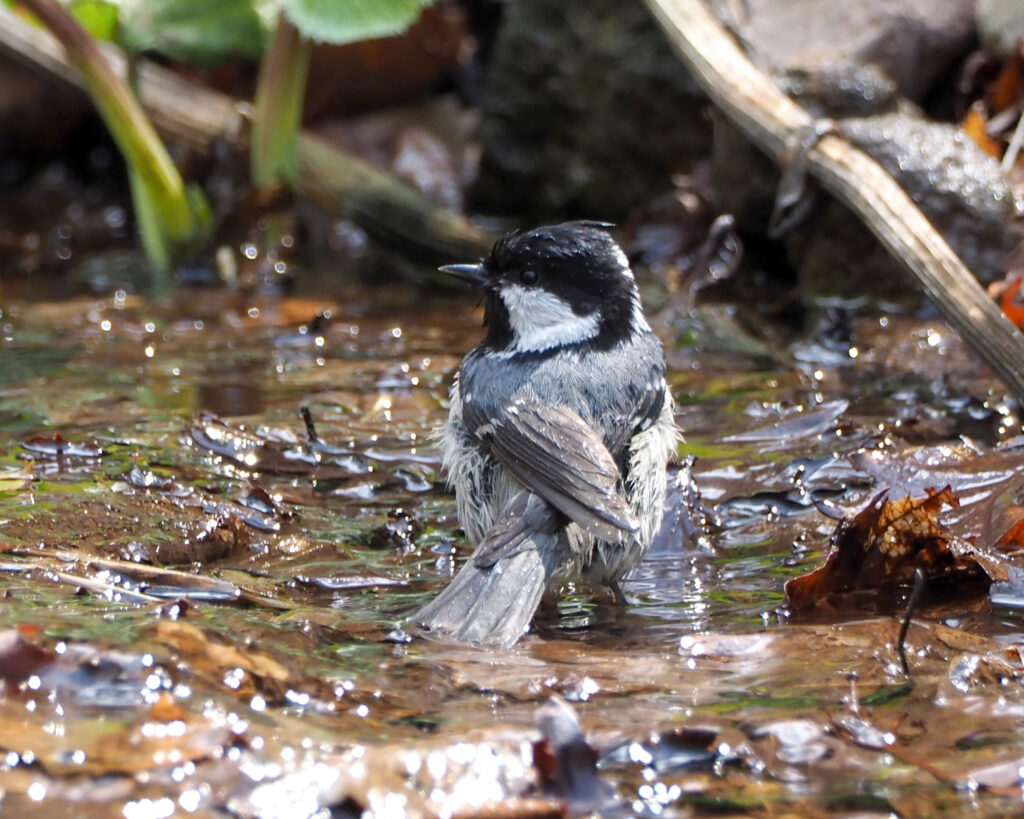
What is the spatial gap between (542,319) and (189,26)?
3.09 meters

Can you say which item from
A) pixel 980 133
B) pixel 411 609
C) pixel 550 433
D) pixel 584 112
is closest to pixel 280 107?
pixel 584 112

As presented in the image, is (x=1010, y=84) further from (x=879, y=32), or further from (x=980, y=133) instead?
(x=879, y=32)

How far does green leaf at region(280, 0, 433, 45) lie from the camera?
5.55m

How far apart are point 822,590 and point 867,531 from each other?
19 centimetres

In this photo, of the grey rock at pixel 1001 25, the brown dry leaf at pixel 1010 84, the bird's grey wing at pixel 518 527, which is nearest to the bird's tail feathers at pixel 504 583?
the bird's grey wing at pixel 518 527

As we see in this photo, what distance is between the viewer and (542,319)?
4.05 metres

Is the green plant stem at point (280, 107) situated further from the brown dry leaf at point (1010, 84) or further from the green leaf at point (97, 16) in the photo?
the brown dry leaf at point (1010, 84)

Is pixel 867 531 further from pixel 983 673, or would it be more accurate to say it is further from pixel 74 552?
pixel 74 552

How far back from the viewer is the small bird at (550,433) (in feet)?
10.1

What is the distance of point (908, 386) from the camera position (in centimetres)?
488

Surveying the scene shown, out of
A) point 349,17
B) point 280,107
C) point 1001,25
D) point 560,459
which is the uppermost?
point 1001,25

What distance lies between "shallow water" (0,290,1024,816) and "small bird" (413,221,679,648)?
0.14 m

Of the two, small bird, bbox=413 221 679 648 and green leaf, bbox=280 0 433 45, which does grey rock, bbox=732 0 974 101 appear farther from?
small bird, bbox=413 221 679 648

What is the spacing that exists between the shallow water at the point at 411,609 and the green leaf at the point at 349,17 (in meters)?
1.35
